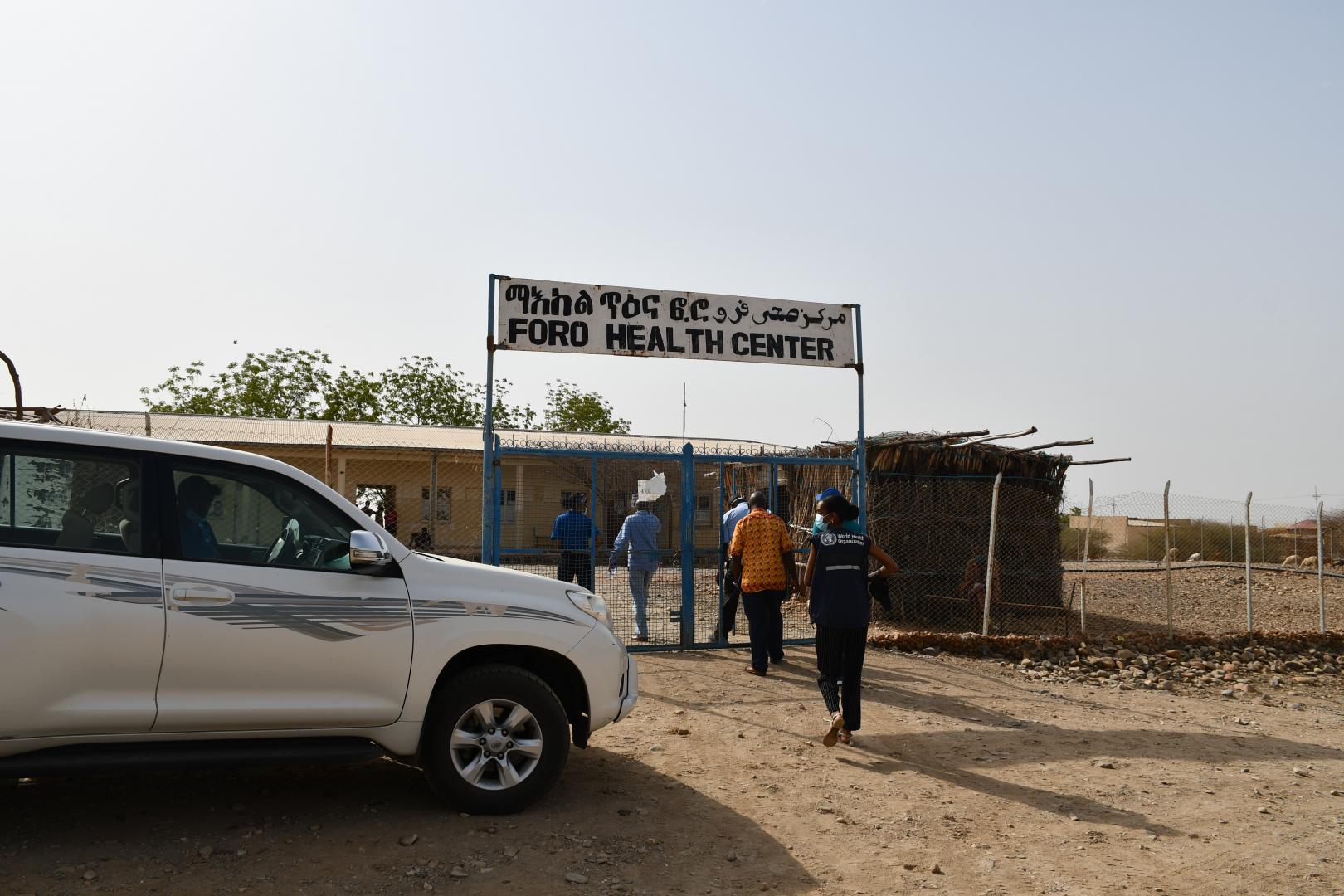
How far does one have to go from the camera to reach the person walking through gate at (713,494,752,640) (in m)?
10.7

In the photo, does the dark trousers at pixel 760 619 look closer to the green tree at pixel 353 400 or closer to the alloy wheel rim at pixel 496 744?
the alloy wheel rim at pixel 496 744

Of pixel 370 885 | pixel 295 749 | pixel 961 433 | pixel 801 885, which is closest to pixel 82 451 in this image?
pixel 295 749

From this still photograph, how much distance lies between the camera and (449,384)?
43.0 m

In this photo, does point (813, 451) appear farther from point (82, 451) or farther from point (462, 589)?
point (82, 451)

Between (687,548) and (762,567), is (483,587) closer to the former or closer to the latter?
(762,567)

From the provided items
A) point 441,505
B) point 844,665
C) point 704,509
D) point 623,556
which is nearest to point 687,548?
point 623,556

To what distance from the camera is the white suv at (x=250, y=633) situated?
432cm

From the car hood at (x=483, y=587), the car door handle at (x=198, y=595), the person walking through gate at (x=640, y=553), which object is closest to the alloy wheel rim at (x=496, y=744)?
the car hood at (x=483, y=587)

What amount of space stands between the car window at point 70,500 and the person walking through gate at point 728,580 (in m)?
6.66

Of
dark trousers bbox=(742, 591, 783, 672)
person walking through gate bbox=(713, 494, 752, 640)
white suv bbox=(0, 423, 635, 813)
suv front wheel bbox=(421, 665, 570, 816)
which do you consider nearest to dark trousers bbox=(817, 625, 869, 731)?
white suv bbox=(0, 423, 635, 813)

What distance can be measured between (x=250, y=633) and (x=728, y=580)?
6.75 metres

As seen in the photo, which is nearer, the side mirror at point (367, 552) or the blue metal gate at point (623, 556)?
the side mirror at point (367, 552)

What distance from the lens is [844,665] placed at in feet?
22.2

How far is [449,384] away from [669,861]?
130 ft
